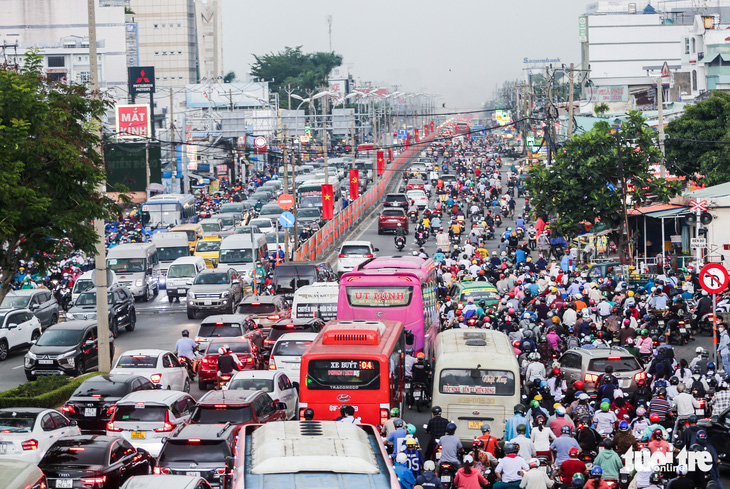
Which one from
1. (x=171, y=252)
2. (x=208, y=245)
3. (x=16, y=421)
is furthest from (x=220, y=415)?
(x=208, y=245)

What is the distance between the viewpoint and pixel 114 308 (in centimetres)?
3494

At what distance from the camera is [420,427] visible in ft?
71.4

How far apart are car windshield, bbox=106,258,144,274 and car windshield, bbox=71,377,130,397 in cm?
2205

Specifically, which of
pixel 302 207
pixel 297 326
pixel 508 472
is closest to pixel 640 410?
pixel 508 472

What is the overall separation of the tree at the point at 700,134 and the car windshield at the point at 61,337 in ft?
111

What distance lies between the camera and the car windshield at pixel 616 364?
21797 mm

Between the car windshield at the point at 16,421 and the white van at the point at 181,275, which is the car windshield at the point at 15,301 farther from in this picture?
the car windshield at the point at 16,421

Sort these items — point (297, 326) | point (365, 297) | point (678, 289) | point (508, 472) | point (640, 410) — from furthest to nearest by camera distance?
point (678, 289) < point (297, 326) < point (365, 297) < point (640, 410) < point (508, 472)

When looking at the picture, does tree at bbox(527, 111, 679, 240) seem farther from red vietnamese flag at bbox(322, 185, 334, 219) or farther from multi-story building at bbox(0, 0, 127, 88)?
multi-story building at bbox(0, 0, 127, 88)

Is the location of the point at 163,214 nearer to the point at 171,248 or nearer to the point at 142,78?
the point at 171,248

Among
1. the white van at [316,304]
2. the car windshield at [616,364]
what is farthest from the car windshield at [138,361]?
the car windshield at [616,364]

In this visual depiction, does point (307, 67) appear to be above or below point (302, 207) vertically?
above

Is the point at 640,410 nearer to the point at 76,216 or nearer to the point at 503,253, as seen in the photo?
the point at 76,216

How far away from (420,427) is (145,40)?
568ft
